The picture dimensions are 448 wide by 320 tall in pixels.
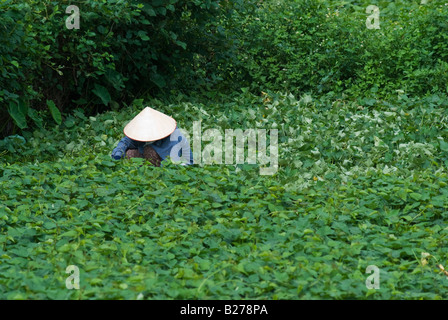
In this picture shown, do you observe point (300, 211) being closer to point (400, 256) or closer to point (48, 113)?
point (400, 256)

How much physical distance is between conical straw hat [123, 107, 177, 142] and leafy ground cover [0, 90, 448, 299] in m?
0.30

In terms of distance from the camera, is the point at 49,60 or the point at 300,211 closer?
the point at 300,211

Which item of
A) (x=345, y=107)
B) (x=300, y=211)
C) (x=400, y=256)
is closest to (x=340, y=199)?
(x=300, y=211)

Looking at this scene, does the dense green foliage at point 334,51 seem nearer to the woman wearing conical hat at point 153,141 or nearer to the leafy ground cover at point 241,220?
the leafy ground cover at point 241,220

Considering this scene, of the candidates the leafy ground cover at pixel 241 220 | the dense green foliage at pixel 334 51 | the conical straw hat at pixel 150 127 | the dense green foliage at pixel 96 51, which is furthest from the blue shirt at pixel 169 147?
the dense green foliage at pixel 334 51

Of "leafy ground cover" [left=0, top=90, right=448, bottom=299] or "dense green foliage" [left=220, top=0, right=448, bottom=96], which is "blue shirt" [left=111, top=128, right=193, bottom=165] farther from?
"dense green foliage" [left=220, top=0, right=448, bottom=96]

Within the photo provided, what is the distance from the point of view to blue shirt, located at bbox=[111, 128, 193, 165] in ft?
Answer: 20.6

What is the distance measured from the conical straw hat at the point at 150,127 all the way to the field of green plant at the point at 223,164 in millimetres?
295

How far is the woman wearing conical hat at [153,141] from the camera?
20.3ft

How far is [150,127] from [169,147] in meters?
0.27

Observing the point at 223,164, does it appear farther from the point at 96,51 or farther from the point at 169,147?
the point at 96,51

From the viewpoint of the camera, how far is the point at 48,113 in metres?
8.18
